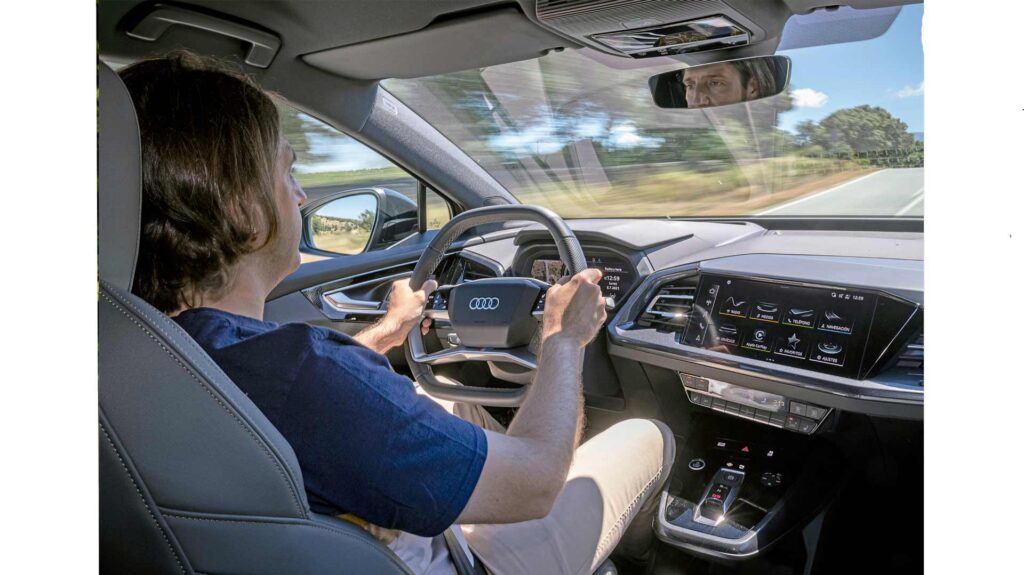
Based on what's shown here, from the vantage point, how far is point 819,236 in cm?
269

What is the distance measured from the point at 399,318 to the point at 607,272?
91 centimetres

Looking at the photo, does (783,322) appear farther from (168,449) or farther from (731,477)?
(168,449)

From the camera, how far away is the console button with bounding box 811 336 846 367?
2.13 metres

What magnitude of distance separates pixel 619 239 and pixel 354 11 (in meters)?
1.26

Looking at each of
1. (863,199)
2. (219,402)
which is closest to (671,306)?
(863,199)

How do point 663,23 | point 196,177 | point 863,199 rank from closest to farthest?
point 196,177 < point 663,23 < point 863,199

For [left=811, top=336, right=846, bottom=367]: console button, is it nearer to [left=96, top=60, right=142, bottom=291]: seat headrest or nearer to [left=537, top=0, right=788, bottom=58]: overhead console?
[left=537, top=0, right=788, bottom=58]: overhead console

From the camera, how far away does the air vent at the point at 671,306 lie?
2.54 m

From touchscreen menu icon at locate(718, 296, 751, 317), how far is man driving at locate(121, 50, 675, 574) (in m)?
0.90

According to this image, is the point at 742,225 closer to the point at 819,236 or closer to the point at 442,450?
the point at 819,236

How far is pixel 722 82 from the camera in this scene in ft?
7.13

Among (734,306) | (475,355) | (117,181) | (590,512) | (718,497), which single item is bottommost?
(718,497)
